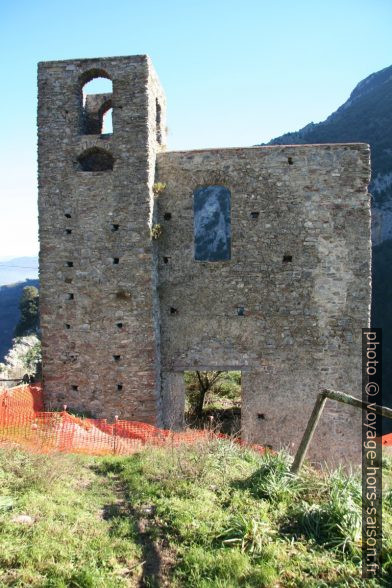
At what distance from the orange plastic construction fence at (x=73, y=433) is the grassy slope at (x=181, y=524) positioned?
41.8 inches

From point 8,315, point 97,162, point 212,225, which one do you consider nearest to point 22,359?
point 97,162

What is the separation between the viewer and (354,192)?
10.5m

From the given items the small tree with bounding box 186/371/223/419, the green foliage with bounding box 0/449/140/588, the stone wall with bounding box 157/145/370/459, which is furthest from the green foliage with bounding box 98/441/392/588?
the small tree with bounding box 186/371/223/419

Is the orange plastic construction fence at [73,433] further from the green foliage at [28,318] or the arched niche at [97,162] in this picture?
the green foliage at [28,318]

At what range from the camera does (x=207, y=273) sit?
10.8 m

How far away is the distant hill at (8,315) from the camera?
68412mm

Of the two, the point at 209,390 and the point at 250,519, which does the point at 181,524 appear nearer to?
the point at 250,519

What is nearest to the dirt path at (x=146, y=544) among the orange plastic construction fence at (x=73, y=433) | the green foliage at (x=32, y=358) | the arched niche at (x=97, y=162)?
the orange plastic construction fence at (x=73, y=433)

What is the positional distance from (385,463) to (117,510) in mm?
6389

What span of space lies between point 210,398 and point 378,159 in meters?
46.9

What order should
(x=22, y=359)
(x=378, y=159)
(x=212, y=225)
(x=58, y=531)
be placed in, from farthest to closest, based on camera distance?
(x=212, y=225) → (x=378, y=159) → (x=22, y=359) → (x=58, y=531)

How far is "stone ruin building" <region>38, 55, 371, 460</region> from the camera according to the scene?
1038 centimetres

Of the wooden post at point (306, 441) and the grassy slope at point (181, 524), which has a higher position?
the wooden post at point (306, 441)

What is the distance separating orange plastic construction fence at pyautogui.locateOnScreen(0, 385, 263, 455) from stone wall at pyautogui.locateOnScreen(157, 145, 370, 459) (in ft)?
5.94
